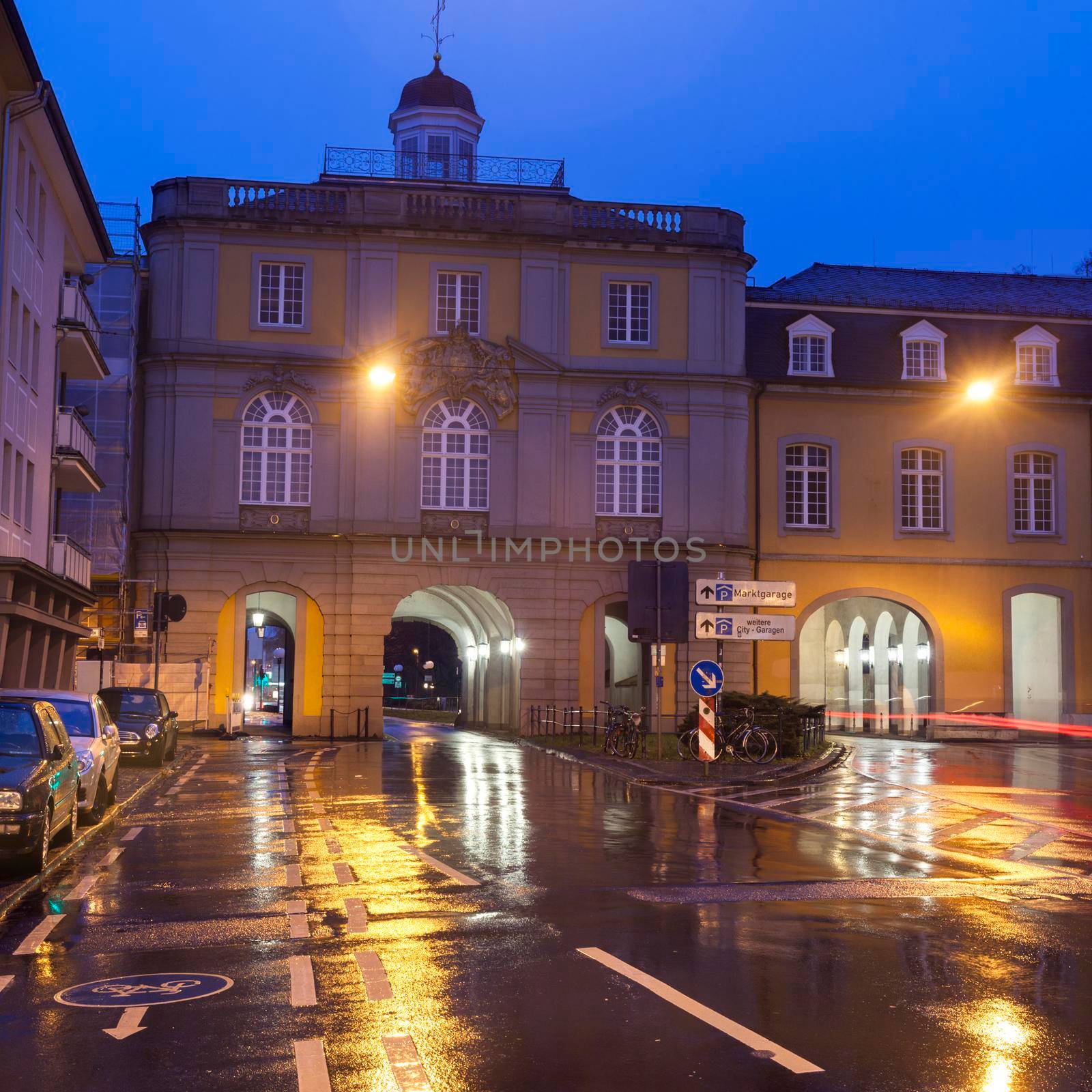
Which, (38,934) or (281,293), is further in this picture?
(281,293)

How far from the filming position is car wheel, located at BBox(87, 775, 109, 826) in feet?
59.5

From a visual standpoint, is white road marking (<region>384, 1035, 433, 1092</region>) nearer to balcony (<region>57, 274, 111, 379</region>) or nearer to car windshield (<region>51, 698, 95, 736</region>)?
car windshield (<region>51, 698, 95, 736</region>)

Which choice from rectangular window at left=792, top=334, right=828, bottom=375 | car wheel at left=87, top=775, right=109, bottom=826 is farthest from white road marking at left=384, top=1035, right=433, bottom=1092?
rectangular window at left=792, top=334, right=828, bottom=375

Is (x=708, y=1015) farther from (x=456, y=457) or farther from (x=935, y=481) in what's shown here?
(x=935, y=481)

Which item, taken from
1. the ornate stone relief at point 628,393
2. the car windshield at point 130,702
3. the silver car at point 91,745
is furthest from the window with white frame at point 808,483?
the silver car at point 91,745

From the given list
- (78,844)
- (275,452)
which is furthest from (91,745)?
(275,452)

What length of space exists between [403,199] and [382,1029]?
38019 mm

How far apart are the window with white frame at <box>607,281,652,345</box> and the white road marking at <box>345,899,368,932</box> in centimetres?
3396

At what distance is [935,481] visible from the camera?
46.6 m

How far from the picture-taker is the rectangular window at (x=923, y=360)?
46875 mm

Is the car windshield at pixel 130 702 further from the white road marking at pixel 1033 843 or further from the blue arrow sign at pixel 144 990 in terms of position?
the blue arrow sign at pixel 144 990

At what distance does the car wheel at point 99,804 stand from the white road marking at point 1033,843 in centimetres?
1018

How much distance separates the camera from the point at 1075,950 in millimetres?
9523

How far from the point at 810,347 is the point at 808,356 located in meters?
0.28
